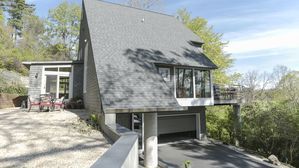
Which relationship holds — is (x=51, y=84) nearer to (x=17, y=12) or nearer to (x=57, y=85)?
(x=57, y=85)

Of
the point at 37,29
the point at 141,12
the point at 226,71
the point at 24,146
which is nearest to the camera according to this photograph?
the point at 24,146

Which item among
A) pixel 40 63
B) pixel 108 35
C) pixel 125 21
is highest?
pixel 125 21

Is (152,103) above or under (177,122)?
above

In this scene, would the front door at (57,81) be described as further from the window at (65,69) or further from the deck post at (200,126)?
the deck post at (200,126)

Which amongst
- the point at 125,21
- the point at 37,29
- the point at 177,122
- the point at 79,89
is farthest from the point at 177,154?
the point at 37,29

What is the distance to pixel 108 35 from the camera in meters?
10.6

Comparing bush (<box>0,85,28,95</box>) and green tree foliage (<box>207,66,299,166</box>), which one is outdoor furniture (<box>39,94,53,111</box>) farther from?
green tree foliage (<box>207,66,299,166</box>)

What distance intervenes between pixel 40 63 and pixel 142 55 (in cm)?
704

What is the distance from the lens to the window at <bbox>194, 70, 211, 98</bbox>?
12227 mm

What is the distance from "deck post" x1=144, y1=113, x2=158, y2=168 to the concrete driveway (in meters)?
1.28

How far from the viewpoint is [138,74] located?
29.2 ft

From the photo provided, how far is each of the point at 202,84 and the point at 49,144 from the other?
9504mm

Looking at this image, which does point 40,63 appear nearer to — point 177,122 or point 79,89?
point 79,89

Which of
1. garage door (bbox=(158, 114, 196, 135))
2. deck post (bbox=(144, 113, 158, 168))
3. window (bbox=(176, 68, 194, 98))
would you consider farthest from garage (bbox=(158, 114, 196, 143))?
deck post (bbox=(144, 113, 158, 168))
